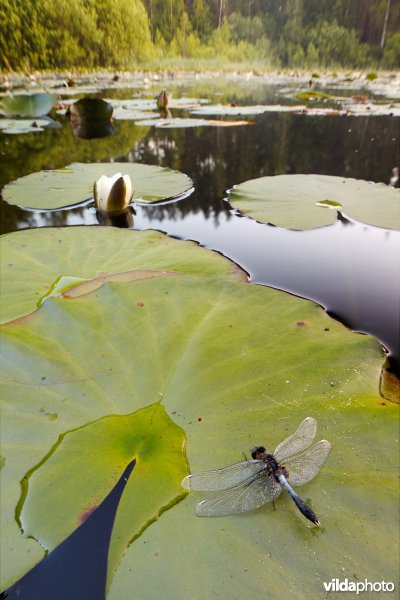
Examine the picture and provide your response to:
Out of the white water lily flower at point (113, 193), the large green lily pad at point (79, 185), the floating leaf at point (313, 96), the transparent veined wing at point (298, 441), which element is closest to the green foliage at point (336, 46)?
the floating leaf at point (313, 96)

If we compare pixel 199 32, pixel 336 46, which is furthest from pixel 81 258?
pixel 199 32

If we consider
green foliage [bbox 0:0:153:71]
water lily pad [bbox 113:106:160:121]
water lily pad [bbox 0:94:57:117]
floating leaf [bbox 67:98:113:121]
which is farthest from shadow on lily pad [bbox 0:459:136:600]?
green foliage [bbox 0:0:153:71]

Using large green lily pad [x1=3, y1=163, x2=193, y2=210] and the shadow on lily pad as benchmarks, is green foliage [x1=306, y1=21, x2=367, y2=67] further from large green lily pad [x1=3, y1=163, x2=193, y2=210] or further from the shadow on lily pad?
the shadow on lily pad

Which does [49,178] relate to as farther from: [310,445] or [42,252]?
[310,445]

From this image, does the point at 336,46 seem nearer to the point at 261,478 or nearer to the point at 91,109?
the point at 91,109

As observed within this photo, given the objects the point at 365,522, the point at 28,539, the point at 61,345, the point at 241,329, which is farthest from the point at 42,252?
the point at 365,522

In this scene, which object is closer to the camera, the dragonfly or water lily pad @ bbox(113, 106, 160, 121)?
the dragonfly
